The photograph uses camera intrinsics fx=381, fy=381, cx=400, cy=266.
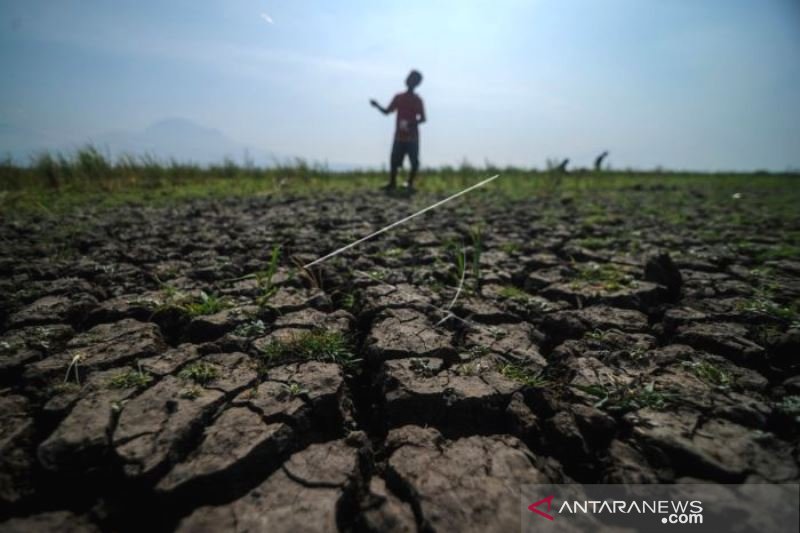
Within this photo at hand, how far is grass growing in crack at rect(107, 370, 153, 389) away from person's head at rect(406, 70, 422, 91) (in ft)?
18.3

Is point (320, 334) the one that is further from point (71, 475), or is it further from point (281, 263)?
point (281, 263)

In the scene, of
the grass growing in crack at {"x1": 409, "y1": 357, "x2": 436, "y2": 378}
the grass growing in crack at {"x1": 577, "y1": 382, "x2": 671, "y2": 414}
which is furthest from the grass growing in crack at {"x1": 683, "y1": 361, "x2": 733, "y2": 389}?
the grass growing in crack at {"x1": 409, "y1": 357, "x2": 436, "y2": 378}

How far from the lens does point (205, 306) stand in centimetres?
162

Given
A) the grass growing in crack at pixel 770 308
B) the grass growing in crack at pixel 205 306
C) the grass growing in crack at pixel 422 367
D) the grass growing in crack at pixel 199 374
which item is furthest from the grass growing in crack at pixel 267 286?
the grass growing in crack at pixel 770 308

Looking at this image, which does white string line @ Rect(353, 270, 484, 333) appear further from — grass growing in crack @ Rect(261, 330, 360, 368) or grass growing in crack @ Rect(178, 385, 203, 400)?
grass growing in crack @ Rect(178, 385, 203, 400)

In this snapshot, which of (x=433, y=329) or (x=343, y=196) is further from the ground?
(x=343, y=196)

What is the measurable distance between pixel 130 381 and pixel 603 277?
86.8 inches

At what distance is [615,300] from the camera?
5.93 ft

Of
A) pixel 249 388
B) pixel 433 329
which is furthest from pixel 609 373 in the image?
pixel 249 388

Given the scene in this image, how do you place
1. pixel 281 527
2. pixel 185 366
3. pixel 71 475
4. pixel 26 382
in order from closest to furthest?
1. pixel 281 527
2. pixel 71 475
3. pixel 26 382
4. pixel 185 366

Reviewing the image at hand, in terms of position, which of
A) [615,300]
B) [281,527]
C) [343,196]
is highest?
[343,196]

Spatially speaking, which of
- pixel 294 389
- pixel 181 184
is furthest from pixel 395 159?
pixel 294 389

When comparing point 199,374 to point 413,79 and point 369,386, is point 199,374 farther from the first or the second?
point 413,79

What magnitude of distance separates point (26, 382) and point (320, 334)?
34.7 inches
